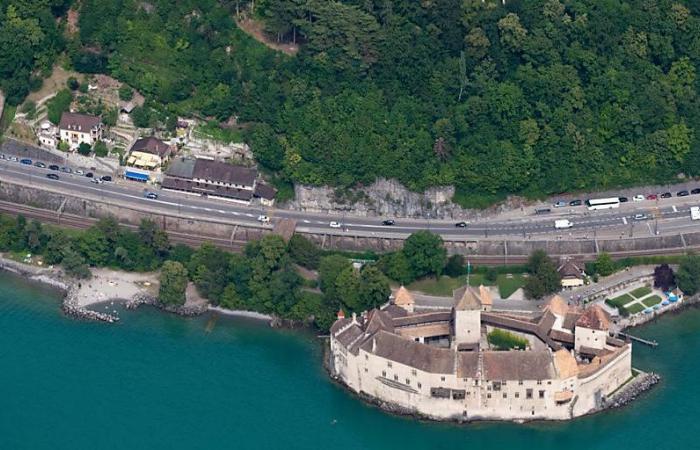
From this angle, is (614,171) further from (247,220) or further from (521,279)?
(247,220)

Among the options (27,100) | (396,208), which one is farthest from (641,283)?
(27,100)

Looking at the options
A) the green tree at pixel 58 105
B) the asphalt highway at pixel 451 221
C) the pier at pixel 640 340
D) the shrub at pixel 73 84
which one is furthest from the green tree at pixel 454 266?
the shrub at pixel 73 84

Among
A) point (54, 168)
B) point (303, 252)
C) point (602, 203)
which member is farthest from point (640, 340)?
point (54, 168)

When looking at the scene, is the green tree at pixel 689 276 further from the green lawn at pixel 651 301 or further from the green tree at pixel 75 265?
the green tree at pixel 75 265

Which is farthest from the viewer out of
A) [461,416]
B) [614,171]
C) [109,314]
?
[614,171]

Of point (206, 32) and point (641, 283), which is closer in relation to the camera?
point (641, 283)

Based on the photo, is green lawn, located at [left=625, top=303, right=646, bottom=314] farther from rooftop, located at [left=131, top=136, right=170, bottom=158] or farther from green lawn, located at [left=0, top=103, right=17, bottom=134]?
green lawn, located at [left=0, top=103, right=17, bottom=134]

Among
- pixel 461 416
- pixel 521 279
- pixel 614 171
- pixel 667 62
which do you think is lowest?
pixel 461 416
